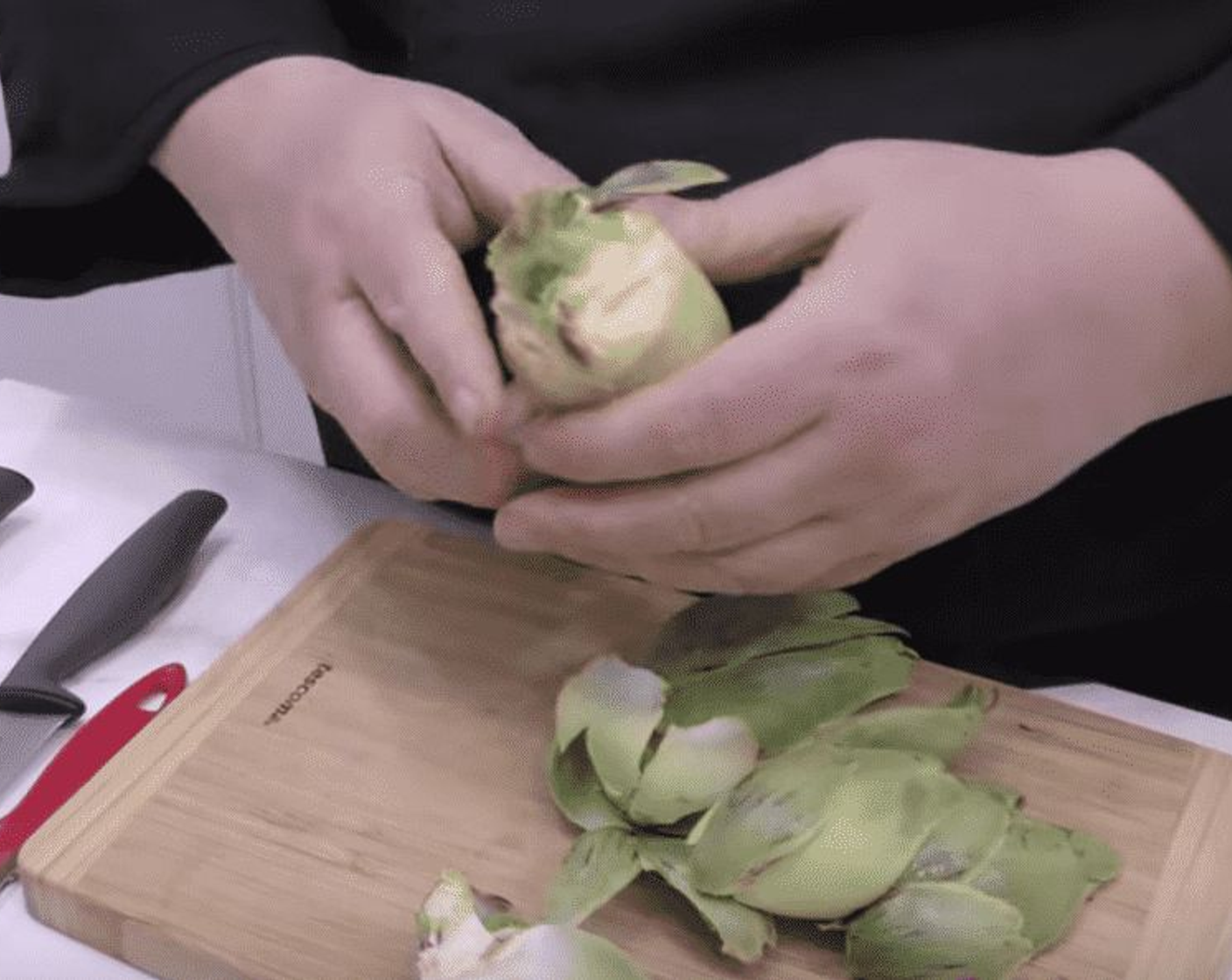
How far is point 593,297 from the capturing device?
514mm

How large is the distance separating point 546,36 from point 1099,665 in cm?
40

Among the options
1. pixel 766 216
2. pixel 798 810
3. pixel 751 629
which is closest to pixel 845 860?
pixel 798 810

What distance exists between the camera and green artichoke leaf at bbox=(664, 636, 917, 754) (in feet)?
2.12

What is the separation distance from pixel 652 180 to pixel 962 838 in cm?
27

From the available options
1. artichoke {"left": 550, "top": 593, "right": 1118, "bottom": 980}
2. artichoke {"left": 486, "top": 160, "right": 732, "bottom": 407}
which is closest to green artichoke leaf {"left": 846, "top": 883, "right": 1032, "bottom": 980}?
artichoke {"left": 550, "top": 593, "right": 1118, "bottom": 980}

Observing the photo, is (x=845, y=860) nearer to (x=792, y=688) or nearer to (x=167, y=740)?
(x=792, y=688)

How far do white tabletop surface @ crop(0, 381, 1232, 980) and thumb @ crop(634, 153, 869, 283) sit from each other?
31 centimetres

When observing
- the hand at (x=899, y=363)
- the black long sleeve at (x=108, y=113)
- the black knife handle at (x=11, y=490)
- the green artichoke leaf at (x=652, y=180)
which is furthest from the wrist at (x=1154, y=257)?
the black knife handle at (x=11, y=490)

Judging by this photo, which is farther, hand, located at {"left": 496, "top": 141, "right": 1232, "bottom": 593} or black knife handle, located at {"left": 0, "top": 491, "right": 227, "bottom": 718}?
black knife handle, located at {"left": 0, "top": 491, "right": 227, "bottom": 718}

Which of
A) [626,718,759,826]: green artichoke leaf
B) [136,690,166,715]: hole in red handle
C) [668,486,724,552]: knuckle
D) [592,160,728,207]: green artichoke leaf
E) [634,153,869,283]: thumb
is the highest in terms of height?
[592,160,728,207]: green artichoke leaf

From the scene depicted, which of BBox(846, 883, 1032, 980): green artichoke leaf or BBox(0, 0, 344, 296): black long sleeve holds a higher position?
BBox(0, 0, 344, 296): black long sleeve

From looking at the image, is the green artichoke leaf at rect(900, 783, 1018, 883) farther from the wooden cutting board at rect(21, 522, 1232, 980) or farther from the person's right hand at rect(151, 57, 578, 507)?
the person's right hand at rect(151, 57, 578, 507)

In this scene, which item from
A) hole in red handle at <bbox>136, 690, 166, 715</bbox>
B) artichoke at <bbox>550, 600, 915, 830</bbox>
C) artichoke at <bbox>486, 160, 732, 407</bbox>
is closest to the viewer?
artichoke at <bbox>486, 160, 732, 407</bbox>

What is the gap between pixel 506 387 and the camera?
0.57 m
